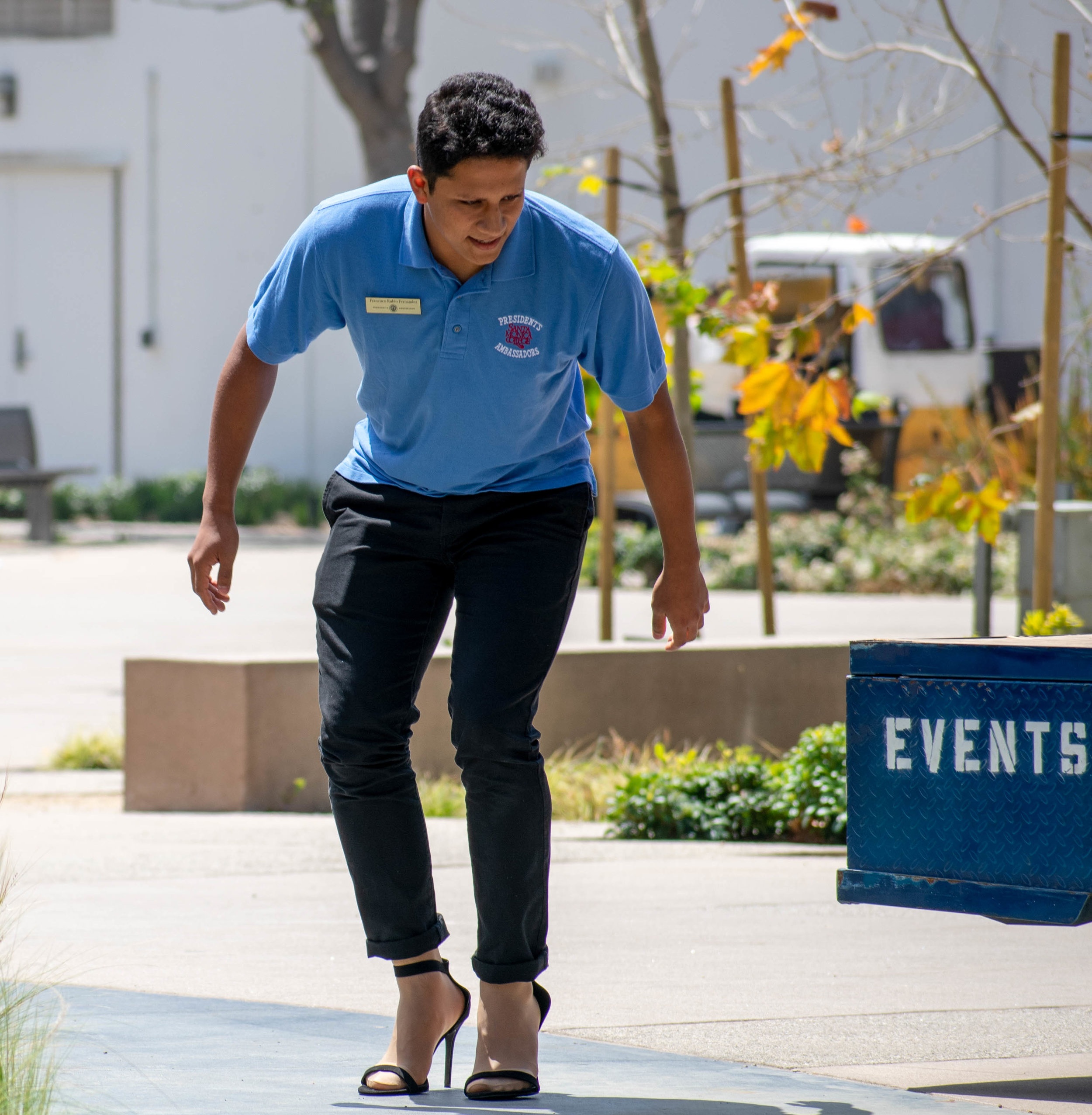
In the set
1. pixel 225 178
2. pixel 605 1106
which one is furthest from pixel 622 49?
pixel 225 178

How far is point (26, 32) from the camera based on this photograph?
24.1 metres

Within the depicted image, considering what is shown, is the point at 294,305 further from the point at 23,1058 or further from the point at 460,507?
the point at 23,1058

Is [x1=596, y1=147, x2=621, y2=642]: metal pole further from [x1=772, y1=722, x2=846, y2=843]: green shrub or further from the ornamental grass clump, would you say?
the ornamental grass clump

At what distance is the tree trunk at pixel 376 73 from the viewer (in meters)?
16.8

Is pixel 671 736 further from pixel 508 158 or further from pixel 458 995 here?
pixel 508 158

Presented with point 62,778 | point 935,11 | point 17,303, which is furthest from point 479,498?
→ point 17,303

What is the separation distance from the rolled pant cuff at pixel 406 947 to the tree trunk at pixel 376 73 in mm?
14001

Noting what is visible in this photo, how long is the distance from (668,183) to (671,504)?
539 centimetres

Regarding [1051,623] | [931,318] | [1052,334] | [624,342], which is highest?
[931,318]

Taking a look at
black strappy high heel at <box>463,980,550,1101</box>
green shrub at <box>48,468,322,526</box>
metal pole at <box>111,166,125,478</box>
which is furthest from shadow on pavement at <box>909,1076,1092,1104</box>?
metal pole at <box>111,166,125,478</box>

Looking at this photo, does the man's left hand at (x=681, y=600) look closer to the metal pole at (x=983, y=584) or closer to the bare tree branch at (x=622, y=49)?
the metal pole at (x=983, y=584)

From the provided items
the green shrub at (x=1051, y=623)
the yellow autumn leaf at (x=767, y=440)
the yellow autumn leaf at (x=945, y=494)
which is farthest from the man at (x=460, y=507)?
the yellow autumn leaf at (x=945, y=494)

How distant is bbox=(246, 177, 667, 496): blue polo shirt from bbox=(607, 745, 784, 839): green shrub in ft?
9.50

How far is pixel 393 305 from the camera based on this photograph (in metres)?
3.06
